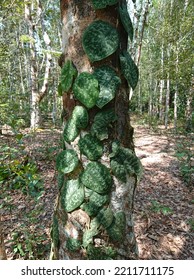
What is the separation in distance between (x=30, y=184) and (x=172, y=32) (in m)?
9.35

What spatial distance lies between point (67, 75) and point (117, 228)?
954 millimetres

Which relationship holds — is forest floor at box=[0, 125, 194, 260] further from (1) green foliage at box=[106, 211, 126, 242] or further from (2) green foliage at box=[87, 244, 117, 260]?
(1) green foliage at box=[106, 211, 126, 242]

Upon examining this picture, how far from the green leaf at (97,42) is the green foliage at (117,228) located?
92cm

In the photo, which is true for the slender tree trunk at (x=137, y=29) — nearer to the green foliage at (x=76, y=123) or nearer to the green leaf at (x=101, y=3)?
the green leaf at (x=101, y=3)

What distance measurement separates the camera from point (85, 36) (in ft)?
4.00

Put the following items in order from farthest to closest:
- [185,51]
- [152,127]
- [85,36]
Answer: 1. [152,127]
2. [185,51]
3. [85,36]

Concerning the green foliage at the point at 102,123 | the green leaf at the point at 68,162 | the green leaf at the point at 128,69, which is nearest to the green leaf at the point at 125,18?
the green leaf at the point at 128,69

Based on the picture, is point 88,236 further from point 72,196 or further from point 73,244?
Answer: point 72,196

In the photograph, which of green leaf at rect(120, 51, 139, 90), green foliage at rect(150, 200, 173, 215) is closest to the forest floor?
green foliage at rect(150, 200, 173, 215)

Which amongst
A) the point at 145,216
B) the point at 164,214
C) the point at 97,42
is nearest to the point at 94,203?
the point at 97,42

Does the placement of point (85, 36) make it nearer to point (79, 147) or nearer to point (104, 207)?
point (79, 147)

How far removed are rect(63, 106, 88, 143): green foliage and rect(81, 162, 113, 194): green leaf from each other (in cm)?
20

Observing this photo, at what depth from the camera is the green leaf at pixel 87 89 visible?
123 centimetres
